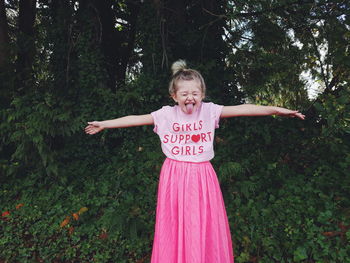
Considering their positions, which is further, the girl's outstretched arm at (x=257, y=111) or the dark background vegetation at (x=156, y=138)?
the dark background vegetation at (x=156, y=138)

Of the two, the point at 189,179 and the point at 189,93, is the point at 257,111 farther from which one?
the point at 189,179

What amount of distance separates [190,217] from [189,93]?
3.18 ft

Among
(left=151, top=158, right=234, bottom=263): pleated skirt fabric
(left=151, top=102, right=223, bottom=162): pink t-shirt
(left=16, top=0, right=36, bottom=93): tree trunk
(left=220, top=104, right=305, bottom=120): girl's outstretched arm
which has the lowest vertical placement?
(left=151, top=158, right=234, bottom=263): pleated skirt fabric

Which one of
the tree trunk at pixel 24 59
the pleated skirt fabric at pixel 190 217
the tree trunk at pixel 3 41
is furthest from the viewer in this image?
the tree trunk at pixel 3 41

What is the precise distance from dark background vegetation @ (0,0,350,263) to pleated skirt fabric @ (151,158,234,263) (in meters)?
1.21

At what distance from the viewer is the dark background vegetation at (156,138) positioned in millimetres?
3312

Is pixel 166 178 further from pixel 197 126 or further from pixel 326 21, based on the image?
pixel 326 21

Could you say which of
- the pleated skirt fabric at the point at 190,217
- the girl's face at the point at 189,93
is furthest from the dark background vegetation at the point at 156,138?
the girl's face at the point at 189,93

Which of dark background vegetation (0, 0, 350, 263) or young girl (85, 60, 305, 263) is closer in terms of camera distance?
young girl (85, 60, 305, 263)

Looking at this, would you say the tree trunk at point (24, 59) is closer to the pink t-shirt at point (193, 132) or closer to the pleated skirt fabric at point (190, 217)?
the pink t-shirt at point (193, 132)

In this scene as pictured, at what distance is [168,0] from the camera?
4.66 metres

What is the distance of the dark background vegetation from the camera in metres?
3.31

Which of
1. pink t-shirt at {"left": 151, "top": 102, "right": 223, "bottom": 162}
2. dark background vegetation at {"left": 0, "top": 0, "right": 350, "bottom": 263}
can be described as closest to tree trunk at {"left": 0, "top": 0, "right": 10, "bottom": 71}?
dark background vegetation at {"left": 0, "top": 0, "right": 350, "bottom": 263}

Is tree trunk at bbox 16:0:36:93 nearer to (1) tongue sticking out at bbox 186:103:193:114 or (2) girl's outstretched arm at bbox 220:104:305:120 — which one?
(1) tongue sticking out at bbox 186:103:193:114
